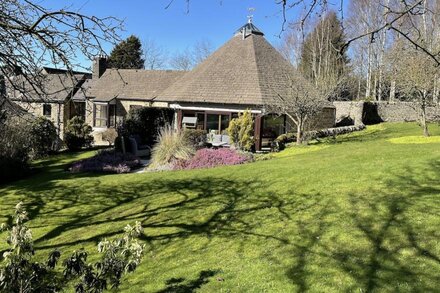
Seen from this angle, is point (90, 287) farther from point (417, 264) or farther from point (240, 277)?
point (417, 264)

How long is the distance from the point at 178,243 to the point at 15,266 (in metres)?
4.13

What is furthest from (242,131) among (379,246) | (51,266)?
(51,266)

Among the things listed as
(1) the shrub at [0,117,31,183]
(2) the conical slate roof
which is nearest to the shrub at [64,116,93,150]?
(2) the conical slate roof

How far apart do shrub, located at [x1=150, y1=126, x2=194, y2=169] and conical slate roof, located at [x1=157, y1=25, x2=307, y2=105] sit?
276 inches

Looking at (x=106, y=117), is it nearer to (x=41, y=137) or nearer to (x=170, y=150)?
(x=41, y=137)

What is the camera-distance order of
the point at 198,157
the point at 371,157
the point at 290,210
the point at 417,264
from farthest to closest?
1. the point at 198,157
2. the point at 371,157
3. the point at 290,210
4. the point at 417,264

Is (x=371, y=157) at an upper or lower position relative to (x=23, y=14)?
lower

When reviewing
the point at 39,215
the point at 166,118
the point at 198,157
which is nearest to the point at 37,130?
the point at 166,118

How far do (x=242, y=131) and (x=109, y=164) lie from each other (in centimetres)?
666

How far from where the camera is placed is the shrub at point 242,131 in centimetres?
1984

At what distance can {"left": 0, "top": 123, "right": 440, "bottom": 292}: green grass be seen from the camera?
5.30m

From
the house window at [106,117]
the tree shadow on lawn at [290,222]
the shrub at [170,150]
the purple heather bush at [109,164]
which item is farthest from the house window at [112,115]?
the tree shadow on lawn at [290,222]

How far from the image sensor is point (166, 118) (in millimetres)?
27391

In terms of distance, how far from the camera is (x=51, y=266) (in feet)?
11.6
